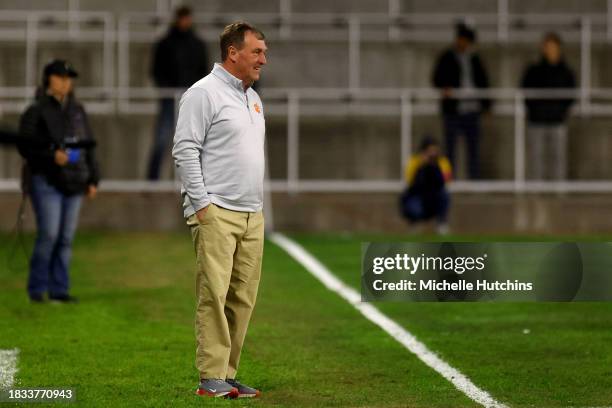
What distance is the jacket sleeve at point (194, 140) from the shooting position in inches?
339

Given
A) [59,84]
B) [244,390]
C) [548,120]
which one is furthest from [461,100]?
[244,390]

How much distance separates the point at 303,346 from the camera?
11148 mm

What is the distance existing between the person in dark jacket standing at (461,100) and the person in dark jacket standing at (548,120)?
2.03 ft

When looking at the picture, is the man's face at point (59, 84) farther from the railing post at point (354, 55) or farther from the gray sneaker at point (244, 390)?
the railing post at point (354, 55)

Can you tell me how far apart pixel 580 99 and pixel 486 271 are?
46.7 feet

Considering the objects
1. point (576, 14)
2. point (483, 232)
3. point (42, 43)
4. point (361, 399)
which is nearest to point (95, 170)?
point (361, 399)

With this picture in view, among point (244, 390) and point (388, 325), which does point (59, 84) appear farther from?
point (244, 390)

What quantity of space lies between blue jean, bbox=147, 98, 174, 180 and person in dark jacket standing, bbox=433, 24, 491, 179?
3372 millimetres

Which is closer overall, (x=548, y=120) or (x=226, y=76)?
(x=226, y=76)

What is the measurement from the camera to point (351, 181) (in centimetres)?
2217

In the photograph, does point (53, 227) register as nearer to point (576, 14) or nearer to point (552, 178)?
point (552, 178)

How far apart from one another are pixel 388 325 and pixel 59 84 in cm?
323

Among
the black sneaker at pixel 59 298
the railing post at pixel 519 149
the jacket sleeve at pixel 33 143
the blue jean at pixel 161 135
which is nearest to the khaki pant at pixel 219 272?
the jacket sleeve at pixel 33 143

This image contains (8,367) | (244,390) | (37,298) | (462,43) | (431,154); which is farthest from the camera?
(462,43)
